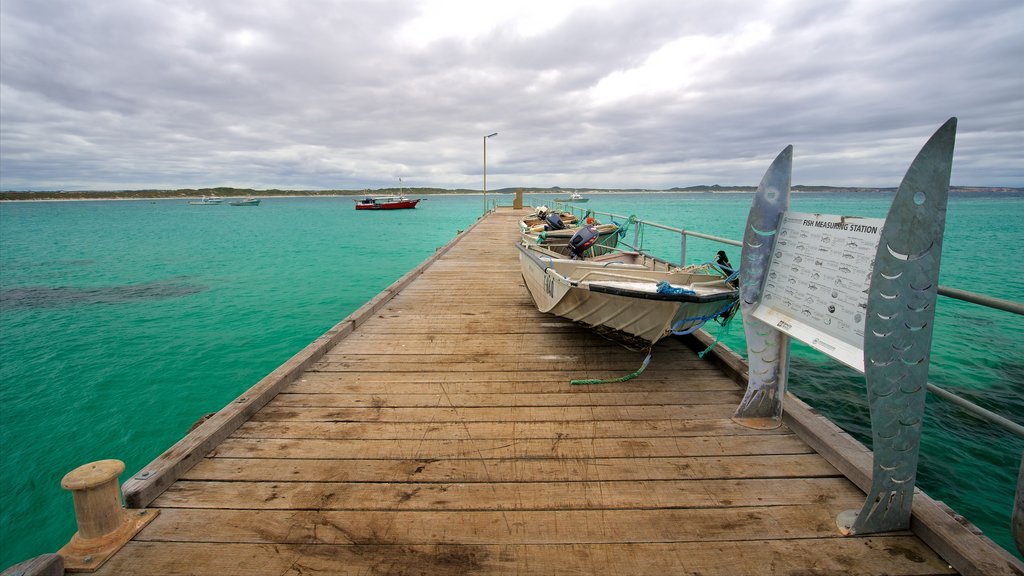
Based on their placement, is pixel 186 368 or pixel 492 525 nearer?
pixel 492 525

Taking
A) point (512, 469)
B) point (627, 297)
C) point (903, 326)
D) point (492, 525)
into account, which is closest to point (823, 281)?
point (903, 326)

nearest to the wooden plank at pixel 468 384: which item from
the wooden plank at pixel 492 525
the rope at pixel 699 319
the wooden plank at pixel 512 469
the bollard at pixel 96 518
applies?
the rope at pixel 699 319

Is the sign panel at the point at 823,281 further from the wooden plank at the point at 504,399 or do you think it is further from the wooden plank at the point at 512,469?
the wooden plank at the point at 504,399

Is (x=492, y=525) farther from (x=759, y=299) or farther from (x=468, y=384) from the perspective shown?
(x=759, y=299)

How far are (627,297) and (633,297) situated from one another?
6 cm

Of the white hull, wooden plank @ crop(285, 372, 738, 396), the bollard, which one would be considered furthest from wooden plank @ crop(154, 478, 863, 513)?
the white hull

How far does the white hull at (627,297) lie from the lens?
3.88 m

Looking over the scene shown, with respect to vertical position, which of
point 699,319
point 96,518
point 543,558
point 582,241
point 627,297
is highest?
point 582,241

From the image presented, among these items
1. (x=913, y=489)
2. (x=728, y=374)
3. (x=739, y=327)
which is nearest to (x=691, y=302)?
(x=728, y=374)

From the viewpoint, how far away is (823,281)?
97.3 inches

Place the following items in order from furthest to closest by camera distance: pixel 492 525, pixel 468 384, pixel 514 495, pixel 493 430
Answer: pixel 468 384
pixel 493 430
pixel 514 495
pixel 492 525

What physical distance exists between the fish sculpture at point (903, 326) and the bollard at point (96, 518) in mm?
3300

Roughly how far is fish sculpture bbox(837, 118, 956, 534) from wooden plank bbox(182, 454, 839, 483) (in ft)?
1.73

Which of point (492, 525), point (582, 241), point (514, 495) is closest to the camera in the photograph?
point (492, 525)
